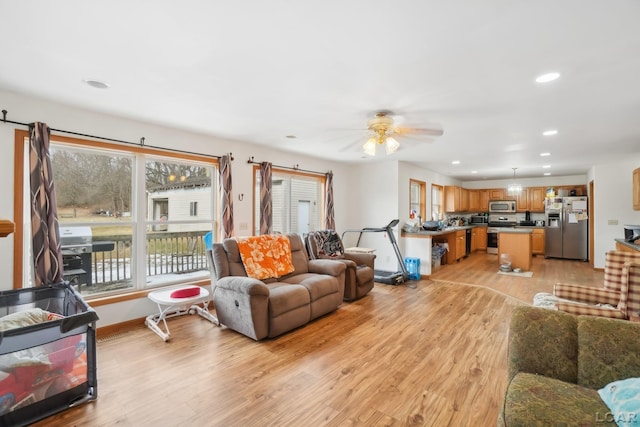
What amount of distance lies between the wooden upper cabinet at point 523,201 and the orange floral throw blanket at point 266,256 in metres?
8.22

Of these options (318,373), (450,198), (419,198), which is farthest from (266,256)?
(450,198)

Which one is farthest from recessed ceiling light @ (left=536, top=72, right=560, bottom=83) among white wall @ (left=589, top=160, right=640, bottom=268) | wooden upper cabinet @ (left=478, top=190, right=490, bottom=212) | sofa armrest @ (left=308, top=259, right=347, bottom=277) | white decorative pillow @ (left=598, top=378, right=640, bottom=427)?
wooden upper cabinet @ (left=478, top=190, right=490, bottom=212)

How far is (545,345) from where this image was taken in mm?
Answer: 1616

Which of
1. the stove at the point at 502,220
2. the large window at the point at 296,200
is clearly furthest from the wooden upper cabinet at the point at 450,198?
the large window at the point at 296,200

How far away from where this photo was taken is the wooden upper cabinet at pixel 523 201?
8920 mm

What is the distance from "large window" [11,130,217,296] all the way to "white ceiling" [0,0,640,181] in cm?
61

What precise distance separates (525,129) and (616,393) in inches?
132

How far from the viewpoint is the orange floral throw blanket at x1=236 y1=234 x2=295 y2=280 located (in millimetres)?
3574

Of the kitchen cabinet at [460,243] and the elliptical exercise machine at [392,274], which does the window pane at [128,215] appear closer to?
the elliptical exercise machine at [392,274]

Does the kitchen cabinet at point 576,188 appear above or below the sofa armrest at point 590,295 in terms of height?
above

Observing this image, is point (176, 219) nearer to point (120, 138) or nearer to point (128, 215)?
point (128, 215)

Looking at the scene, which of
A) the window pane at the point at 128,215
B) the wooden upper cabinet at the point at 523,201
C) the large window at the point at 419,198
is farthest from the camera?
the wooden upper cabinet at the point at 523,201

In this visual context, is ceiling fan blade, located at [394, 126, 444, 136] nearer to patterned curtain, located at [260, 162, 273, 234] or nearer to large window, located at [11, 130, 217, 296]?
patterned curtain, located at [260, 162, 273, 234]

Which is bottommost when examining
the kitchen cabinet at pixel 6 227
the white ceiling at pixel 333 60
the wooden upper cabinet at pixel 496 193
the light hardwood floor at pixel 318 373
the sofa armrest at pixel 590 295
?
the light hardwood floor at pixel 318 373
